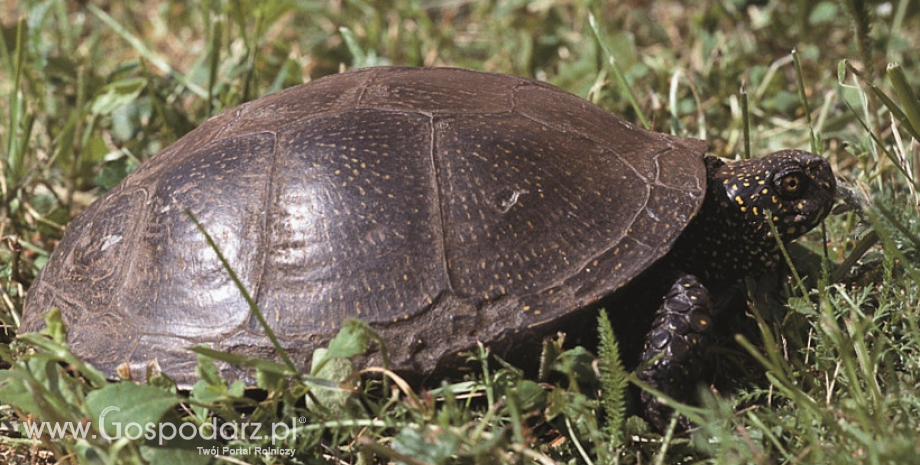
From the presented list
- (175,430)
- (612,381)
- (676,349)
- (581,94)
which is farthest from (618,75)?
(175,430)

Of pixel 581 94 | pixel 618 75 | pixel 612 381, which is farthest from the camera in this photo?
pixel 581 94

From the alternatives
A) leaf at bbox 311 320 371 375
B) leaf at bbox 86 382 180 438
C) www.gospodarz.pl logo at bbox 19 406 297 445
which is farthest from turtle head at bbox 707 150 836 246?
leaf at bbox 86 382 180 438

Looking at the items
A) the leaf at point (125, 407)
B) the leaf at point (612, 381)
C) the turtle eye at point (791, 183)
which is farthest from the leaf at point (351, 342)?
the turtle eye at point (791, 183)

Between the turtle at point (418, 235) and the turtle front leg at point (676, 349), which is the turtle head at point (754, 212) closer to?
the turtle at point (418, 235)

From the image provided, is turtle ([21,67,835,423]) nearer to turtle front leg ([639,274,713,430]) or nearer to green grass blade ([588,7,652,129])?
turtle front leg ([639,274,713,430])

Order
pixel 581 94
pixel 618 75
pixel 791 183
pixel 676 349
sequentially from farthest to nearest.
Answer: pixel 581 94 → pixel 618 75 → pixel 791 183 → pixel 676 349

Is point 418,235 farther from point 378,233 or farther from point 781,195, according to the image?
point 781,195

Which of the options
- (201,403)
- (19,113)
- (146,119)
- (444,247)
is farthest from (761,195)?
(19,113)
